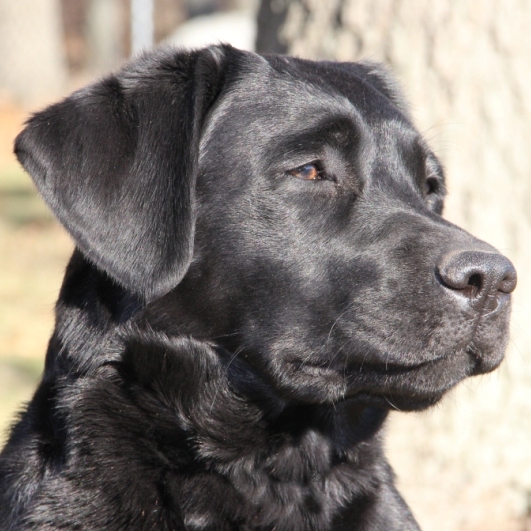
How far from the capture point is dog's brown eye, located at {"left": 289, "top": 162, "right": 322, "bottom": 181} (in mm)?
2988

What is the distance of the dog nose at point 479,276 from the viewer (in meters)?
2.66

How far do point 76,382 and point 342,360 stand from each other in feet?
2.92

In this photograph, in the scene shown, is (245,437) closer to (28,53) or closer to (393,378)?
(393,378)

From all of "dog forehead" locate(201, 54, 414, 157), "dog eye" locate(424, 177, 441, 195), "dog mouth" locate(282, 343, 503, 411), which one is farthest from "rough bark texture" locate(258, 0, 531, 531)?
"dog mouth" locate(282, 343, 503, 411)

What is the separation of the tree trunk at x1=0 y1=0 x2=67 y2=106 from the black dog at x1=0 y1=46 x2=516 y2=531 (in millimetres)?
16544

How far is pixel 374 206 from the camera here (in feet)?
9.96

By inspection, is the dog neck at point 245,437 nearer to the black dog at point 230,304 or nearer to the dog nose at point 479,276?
the black dog at point 230,304

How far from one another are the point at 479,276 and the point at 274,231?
683 millimetres

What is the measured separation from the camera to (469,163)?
479 cm

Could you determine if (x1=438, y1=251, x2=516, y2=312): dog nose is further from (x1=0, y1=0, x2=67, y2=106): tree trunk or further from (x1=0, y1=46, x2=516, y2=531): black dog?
(x1=0, y1=0, x2=67, y2=106): tree trunk

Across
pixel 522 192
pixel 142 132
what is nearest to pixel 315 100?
pixel 142 132

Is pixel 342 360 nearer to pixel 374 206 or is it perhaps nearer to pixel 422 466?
pixel 374 206

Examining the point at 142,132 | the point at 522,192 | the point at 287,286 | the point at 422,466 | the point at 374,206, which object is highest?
the point at 142,132

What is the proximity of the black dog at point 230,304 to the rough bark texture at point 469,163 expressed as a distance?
5.35ft
